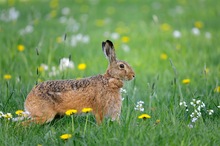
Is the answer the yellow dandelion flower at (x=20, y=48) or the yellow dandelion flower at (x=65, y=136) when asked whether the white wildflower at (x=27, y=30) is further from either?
the yellow dandelion flower at (x=65, y=136)

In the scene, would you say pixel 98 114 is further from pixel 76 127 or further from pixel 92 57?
pixel 92 57

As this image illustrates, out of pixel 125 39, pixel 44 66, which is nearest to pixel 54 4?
pixel 125 39

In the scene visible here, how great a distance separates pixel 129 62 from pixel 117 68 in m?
3.16

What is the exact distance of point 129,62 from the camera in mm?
8617

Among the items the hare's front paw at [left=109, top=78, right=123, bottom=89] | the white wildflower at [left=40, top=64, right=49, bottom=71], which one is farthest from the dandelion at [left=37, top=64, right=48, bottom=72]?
the hare's front paw at [left=109, top=78, right=123, bottom=89]

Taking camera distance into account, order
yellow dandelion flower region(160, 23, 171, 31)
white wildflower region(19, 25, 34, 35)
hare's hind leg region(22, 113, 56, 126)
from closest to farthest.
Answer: hare's hind leg region(22, 113, 56, 126) < white wildflower region(19, 25, 34, 35) < yellow dandelion flower region(160, 23, 171, 31)

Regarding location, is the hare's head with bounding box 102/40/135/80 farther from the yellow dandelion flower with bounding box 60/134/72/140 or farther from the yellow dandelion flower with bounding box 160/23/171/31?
the yellow dandelion flower with bounding box 160/23/171/31

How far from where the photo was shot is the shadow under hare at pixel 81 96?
5207mm

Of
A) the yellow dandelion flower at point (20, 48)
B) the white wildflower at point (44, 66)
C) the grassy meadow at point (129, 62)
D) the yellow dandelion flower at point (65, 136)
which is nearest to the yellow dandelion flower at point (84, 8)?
the grassy meadow at point (129, 62)

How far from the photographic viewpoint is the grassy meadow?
4781 millimetres

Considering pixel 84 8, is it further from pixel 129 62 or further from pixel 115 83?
pixel 115 83

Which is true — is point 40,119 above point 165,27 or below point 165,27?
below

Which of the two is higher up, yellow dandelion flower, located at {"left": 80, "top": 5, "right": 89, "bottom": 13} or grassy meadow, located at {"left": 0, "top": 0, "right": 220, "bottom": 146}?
yellow dandelion flower, located at {"left": 80, "top": 5, "right": 89, "bottom": 13}

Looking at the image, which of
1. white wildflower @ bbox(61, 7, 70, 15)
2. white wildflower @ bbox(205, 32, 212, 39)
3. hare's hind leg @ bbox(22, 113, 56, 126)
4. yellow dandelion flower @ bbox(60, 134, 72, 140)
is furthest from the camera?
white wildflower @ bbox(61, 7, 70, 15)
